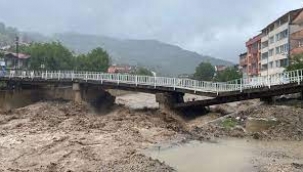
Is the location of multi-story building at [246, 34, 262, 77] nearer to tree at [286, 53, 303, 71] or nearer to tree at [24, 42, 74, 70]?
tree at [286, 53, 303, 71]

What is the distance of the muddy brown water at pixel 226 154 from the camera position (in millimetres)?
27453

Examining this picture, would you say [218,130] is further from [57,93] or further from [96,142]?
[57,93]

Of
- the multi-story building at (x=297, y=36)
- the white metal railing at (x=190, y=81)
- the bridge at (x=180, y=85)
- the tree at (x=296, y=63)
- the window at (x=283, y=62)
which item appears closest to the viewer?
the bridge at (x=180, y=85)

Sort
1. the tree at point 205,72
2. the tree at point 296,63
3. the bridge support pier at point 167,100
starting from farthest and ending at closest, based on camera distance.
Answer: the tree at point 205,72 → the tree at point 296,63 → the bridge support pier at point 167,100

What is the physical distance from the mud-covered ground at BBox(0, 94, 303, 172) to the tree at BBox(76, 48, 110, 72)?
61.1 metres

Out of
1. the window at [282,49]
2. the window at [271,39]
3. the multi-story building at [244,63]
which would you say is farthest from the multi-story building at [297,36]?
the multi-story building at [244,63]

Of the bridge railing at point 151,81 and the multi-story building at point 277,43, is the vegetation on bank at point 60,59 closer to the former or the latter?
the bridge railing at point 151,81

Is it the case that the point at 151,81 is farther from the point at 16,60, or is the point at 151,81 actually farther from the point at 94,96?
the point at 16,60

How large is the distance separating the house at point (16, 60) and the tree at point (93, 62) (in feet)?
45.4

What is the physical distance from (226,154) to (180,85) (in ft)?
88.3

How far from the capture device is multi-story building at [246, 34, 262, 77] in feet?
363

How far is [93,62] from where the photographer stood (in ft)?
401

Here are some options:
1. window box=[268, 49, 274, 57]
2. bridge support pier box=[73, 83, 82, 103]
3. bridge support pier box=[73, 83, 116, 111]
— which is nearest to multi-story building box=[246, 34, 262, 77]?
window box=[268, 49, 274, 57]

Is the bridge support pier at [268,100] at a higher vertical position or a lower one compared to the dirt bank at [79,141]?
higher
